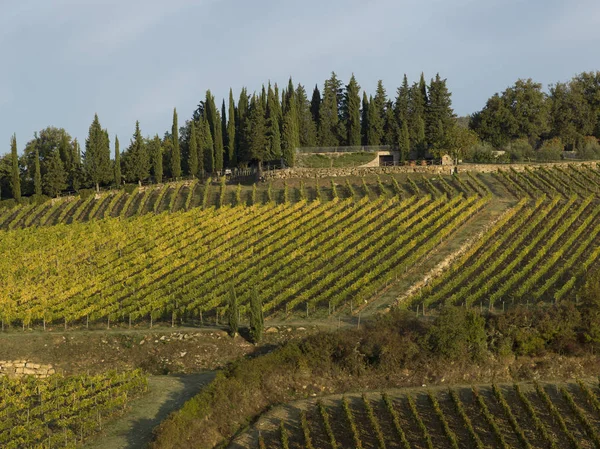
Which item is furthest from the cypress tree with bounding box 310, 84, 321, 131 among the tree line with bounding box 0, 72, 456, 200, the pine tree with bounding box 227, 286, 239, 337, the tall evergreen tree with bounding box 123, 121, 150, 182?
the pine tree with bounding box 227, 286, 239, 337

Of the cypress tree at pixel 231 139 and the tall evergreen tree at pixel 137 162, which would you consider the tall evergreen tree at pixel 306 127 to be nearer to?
the cypress tree at pixel 231 139

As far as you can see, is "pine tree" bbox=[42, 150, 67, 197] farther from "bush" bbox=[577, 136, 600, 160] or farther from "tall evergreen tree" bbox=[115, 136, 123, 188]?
"bush" bbox=[577, 136, 600, 160]

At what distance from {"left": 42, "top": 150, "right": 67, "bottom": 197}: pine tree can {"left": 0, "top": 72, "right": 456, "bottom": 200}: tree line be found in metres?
0.09

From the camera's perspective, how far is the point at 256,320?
37.2 m

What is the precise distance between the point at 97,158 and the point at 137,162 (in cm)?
376

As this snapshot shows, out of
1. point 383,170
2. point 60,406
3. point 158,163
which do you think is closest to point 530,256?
point 383,170

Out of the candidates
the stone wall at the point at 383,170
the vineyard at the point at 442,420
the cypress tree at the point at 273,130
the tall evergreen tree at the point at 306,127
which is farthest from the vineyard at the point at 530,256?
the tall evergreen tree at the point at 306,127

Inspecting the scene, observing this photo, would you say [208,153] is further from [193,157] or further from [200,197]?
[200,197]

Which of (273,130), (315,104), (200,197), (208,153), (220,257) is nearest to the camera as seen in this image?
(220,257)

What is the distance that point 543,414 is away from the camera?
30.8 m

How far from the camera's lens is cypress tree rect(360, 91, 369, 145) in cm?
8080

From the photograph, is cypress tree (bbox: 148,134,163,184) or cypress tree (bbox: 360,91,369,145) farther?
cypress tree (bbox: 360,91,369,145)

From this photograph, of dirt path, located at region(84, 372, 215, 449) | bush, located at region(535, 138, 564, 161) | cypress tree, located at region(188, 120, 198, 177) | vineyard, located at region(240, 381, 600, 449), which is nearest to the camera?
dirt path, located at region(84, 372, 215, 449)

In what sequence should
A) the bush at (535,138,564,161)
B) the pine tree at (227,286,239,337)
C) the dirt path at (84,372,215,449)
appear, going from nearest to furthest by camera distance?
the dirt path at (84,372,215,449) → the pine tree at (227,286,239,337) → the bush at (535,138,564,161)
